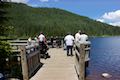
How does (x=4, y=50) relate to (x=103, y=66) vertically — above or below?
above

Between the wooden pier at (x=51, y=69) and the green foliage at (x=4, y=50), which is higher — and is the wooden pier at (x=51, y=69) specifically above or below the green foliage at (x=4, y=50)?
below

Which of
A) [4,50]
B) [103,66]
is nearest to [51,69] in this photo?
[4,50]

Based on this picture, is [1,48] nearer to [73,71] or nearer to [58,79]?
[58,79]

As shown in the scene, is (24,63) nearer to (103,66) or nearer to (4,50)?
(4,50)

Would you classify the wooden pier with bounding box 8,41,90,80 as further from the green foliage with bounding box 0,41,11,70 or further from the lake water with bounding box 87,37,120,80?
the lake water with bounding box 87,37,120,80

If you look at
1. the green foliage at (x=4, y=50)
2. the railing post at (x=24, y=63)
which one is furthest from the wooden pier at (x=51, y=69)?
the green foliage at (x=4, y=50)

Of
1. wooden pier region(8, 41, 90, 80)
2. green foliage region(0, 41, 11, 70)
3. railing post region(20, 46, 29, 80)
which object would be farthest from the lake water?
railing post region(20, 46, 29, 80)

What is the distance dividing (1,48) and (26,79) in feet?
5.45

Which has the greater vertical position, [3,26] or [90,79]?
[3,26]

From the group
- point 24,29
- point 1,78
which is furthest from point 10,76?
point 24,29

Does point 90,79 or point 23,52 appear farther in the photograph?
point 90,79

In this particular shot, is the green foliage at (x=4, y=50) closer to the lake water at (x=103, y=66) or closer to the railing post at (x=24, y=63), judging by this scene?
the railing post at (x=24, y=63)

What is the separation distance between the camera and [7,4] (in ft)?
48.0

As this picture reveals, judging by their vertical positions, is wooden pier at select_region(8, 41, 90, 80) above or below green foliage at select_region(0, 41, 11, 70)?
below
